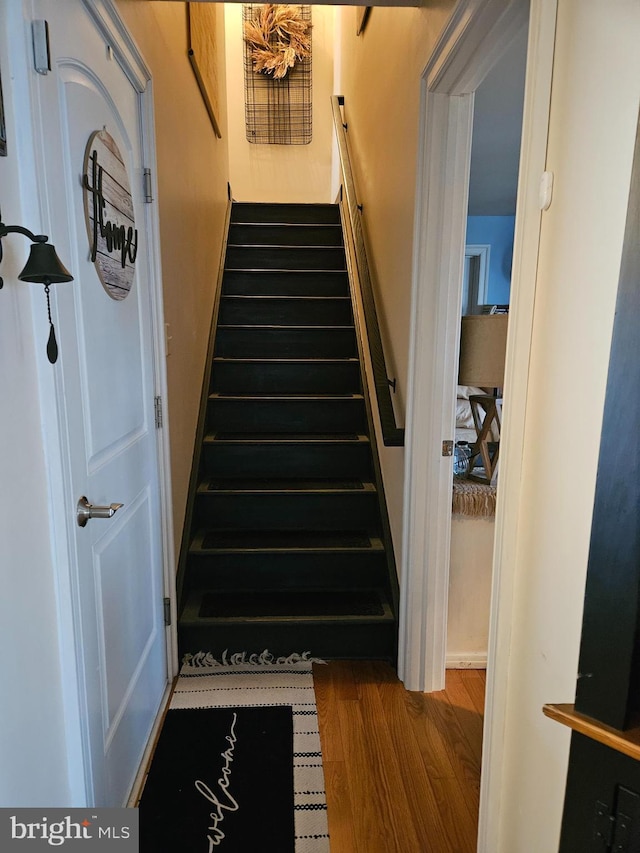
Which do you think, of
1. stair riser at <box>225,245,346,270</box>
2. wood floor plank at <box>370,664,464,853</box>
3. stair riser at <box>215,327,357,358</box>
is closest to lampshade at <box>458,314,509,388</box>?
wood floor plank at <box>370,664,464,853</box>

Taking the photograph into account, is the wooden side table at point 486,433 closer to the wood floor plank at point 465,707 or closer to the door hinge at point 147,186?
the wood floor plank at point 465,707

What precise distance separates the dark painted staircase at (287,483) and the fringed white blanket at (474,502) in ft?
1.32

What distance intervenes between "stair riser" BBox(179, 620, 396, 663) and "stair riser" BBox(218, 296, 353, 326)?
1.95 m

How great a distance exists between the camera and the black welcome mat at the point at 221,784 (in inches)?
57.8

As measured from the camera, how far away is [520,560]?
108cm

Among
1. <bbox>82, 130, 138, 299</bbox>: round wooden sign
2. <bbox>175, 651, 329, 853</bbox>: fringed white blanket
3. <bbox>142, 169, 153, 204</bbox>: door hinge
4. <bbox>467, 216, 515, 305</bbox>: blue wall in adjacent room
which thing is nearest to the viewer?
<bbox>82, 130, 138, 299</bbox>: round wooden sign

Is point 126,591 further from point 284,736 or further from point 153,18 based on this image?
point 153,18

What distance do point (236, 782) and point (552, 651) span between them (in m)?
1.17

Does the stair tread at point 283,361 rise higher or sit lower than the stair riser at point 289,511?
higher

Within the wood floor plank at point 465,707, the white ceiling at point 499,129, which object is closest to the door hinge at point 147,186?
the white ceiling at point 499,129

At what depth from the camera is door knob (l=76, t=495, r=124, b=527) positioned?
1.19 meters

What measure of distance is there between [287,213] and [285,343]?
152 centimetres

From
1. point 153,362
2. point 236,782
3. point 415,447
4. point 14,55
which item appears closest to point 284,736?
point 236,782

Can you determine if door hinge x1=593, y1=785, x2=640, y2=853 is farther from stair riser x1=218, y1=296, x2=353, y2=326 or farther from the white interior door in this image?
stair riser x1=218, y1=296, x2=353, y2=326
